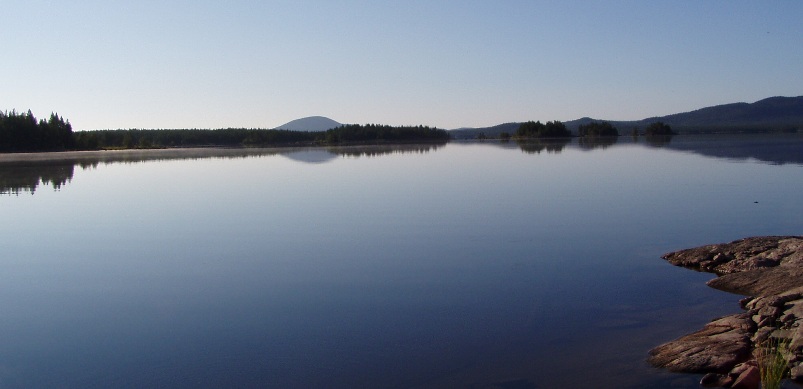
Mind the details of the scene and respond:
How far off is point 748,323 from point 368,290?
372cm

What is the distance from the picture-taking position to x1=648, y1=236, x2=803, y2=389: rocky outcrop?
15.8ft

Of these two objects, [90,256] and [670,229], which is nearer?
[90,256]

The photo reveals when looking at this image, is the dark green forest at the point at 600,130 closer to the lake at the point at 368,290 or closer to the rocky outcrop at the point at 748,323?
the lake at the point at 368,290

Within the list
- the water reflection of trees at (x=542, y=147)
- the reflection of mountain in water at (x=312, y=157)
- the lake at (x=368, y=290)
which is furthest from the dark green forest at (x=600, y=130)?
the lake at (x=368, y=290)

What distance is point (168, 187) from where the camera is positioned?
826 inches

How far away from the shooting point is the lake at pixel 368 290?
5.23 m

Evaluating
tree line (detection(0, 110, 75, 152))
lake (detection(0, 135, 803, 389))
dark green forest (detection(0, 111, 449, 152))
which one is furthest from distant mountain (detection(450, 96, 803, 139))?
lake (detection(0, 135, 803, 389))

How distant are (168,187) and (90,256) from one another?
11745 mm

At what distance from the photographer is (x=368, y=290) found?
24.2 ft

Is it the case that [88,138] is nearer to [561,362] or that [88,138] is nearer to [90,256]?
[90,256]

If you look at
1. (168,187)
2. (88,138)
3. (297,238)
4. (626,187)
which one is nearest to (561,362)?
(297,238)

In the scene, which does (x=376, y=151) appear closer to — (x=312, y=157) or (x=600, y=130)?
(x=312, y=157)

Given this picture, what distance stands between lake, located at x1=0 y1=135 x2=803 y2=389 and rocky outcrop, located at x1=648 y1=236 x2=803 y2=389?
23 cm

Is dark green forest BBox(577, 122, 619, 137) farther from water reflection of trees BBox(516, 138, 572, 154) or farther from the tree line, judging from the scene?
the tree line
